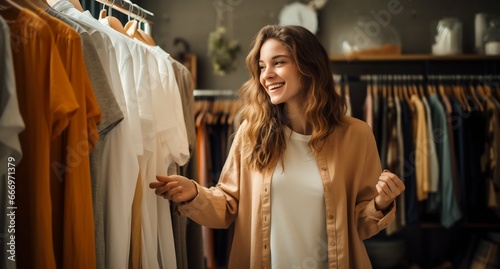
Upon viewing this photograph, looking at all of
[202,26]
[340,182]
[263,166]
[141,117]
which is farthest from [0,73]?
[202,26]

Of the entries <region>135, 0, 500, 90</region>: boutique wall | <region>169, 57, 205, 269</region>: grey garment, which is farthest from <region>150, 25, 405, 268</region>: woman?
<region>135, 0, 500, 90</region>: boutique wall

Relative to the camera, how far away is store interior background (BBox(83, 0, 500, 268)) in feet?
11.1

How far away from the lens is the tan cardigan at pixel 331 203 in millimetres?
1392

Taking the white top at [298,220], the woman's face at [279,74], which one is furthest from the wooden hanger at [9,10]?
the white top at [298,220]

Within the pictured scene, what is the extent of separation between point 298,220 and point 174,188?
424mm

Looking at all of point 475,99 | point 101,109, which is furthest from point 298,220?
point 475,99

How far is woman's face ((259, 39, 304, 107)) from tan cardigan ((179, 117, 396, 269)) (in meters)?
0.22

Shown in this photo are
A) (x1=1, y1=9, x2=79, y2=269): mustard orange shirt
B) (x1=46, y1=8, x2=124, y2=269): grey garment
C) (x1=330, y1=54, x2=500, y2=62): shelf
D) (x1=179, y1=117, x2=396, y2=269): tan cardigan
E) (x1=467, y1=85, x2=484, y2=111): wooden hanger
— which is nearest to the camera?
(x1=1, y1=9, x2=79, y2=269): mustard orange shirt

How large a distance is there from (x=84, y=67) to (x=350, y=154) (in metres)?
0.90

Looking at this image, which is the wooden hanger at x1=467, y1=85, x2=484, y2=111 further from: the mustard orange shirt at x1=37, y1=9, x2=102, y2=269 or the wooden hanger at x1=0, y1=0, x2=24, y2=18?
the wooden hanger at x1=0, y1=0, x2=24, y2=18

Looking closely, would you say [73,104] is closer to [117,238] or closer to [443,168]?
[117,238]

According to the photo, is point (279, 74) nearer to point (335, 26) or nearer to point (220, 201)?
point (220, 201)

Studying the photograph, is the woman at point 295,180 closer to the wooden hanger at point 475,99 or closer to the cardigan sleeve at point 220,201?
the cardigan sleeve at point 220,201

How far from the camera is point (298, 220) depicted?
4.64 feet
